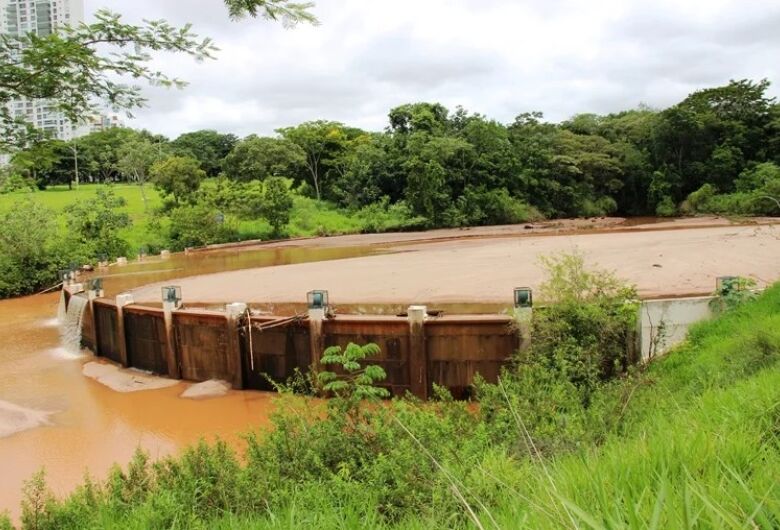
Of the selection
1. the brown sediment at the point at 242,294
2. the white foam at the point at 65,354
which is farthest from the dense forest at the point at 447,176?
the white foam at the point at 65,354

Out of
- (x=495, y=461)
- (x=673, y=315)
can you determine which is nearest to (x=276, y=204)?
(x=673, y=315)

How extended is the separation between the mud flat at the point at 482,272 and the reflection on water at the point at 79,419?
4341mm

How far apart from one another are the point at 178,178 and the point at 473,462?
1693 inches

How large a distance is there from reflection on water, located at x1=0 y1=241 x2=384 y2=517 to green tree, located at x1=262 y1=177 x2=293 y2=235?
24190 mm

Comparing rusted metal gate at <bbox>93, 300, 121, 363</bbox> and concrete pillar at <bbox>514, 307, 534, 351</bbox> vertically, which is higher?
concrete pillar at <bbox>514, 307, 534, 351</bbox>

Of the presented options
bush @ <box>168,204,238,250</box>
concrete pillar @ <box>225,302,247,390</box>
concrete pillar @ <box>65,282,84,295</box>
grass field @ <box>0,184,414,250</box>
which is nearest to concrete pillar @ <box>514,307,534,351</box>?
concrete pillar @ <box>225,302,247,390</box>

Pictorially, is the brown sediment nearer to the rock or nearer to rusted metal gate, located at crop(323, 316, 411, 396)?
the rock

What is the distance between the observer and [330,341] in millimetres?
12219

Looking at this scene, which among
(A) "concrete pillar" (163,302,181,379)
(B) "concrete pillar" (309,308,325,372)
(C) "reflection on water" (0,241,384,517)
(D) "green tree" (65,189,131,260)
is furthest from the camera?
(D) "green tree" (65,189,131,260)

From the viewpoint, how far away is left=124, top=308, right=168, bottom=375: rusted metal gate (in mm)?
14250

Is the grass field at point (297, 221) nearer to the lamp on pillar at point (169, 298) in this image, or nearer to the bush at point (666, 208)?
the bush at point (666, 208)

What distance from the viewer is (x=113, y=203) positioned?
36.2 meters

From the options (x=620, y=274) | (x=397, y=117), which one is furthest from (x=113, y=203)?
(x=620, y=274)

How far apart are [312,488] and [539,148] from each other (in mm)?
47853
